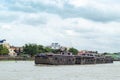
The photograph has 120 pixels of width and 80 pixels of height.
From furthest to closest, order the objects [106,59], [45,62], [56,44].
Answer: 1. [56,44]
2. [106,59]
3. [45,62]

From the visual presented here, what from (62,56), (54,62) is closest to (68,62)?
(62,56)

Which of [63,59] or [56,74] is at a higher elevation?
[63,59]

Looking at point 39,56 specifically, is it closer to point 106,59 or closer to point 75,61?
point 75,61

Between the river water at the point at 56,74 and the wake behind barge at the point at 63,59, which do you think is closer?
the river water at the point at 56,74

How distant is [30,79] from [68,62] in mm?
76545

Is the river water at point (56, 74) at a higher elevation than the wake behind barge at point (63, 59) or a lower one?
lower

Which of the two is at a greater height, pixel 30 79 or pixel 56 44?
pixel 56 44

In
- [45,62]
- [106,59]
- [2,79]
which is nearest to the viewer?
[2,79]

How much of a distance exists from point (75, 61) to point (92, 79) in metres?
81.5

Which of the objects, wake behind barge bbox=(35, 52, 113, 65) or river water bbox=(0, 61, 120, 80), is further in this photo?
wake behind barge bbox=(35, 52, 113, 65)

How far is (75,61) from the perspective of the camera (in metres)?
140

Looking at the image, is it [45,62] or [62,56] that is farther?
[62,56]

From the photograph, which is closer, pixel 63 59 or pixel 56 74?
pixel 56 74

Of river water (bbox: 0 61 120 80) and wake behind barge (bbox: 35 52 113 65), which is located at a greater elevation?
wake behind barge (bbox: 35 52 113 65)
